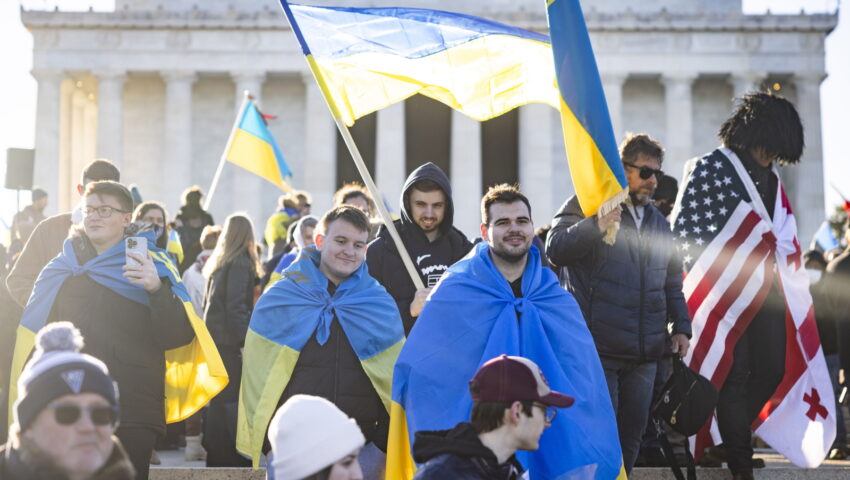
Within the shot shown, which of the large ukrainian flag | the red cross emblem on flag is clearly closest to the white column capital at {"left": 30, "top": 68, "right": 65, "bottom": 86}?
the large ukrainian flag

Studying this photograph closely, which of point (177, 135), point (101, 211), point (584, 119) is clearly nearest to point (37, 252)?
point (101, 211)

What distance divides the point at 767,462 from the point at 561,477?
513 centimetres

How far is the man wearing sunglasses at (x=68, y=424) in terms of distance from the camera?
362 centimetres

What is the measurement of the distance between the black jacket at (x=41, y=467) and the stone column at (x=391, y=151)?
37.0m

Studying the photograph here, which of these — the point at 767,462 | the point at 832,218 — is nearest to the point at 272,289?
the point at 767,462

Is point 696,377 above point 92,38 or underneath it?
underneath

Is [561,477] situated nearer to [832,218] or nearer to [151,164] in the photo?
[151,164]

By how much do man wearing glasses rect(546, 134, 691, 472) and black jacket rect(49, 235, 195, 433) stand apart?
104 inches

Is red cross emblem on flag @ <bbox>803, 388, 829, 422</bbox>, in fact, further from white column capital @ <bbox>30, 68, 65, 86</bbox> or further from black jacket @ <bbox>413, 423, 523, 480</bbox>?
white column capital @ <bbox>30, 68, 65, 86</bbox>

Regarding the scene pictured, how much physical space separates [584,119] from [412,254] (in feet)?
5.03

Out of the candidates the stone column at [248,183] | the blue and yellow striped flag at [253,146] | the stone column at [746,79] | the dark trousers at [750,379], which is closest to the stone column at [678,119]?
the stone column at [746,79]

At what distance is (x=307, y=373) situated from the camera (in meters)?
6.65

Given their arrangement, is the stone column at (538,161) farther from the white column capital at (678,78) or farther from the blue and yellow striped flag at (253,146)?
the blue and yellow striped flag at (253,146)

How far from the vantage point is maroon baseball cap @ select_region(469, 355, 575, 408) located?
4922mm
